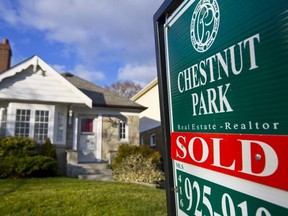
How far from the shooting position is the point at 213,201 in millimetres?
1785

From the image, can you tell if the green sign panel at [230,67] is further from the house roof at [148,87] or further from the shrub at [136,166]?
the house roof at [148,87]

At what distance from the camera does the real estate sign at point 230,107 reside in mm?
1315

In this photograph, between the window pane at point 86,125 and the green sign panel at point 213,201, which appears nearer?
the green sign panel at point 213,201

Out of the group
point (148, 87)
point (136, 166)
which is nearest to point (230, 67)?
point (136, 166)

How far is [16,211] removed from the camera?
5.40m

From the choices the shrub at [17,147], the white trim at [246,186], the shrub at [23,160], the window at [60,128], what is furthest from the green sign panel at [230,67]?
the window at [60,128]

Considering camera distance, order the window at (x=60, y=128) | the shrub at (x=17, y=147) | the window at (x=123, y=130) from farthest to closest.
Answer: the window at (x=123, y=130) → the window at (x=60, y=128) → the shrub at (x=17, y=147)

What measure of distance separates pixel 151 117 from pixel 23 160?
12581mm

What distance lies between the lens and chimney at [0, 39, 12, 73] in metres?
16.1

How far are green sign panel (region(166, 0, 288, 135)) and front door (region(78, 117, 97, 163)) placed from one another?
40.9 feet

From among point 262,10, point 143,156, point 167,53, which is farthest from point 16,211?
point 143,156

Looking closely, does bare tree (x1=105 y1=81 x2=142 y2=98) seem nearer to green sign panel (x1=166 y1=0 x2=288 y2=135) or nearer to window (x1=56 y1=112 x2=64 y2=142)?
window (x1=56 y1=112 x2=64 y2=142)

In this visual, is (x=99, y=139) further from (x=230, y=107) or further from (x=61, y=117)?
(x=230, y=107)

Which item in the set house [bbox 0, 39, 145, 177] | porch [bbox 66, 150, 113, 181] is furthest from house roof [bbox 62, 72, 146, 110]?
porch [bbox 66, 150, 113, 181]
